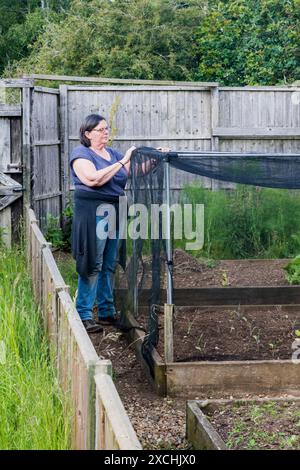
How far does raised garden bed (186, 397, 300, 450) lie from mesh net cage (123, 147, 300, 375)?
126 centimetres

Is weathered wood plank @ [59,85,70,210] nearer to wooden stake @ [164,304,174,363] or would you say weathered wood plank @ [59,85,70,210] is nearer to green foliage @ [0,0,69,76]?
wooden stake @ [164,304,174,363]

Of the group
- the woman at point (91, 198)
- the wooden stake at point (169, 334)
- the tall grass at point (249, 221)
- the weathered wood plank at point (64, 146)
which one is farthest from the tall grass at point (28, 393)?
the weathered wood plank at point (64, 146)

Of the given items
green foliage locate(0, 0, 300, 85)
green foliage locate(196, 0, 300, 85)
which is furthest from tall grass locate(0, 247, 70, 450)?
green foliage locate(196, 0, 300, 85)

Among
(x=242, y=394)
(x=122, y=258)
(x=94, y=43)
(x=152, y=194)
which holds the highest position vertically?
(x=94, y=43)

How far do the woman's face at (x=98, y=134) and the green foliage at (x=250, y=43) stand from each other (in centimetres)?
1288

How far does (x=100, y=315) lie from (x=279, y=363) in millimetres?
2414

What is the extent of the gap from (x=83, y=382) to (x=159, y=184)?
3059 millimetres

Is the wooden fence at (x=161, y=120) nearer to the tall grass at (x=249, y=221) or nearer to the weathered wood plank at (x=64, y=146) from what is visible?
the weathered wood plank at (x=64, y=146)

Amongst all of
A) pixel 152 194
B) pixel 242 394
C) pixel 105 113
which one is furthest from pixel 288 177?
pixel 105 113

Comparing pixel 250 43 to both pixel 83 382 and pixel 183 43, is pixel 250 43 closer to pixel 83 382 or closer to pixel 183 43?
pixel 183 43

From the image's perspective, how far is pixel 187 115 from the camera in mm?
13336

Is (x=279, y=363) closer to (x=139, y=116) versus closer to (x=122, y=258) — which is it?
(x=122, y=258)

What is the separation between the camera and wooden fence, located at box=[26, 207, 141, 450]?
3190 millimetres

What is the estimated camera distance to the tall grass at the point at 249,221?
1006cm
